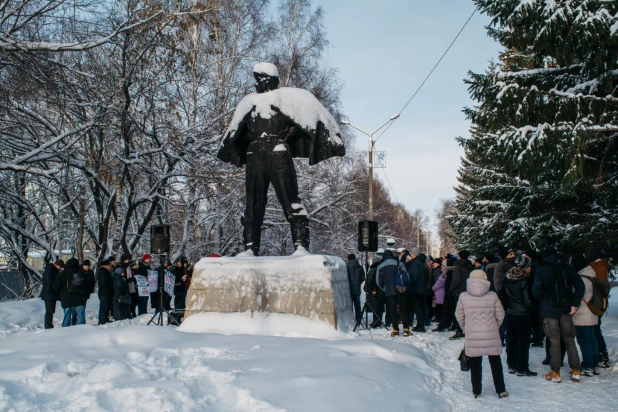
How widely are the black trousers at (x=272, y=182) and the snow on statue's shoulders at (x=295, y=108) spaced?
0.41 metres

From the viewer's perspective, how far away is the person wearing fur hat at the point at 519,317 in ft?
24.9

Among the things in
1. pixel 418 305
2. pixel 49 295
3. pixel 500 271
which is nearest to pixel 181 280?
pixel 49 295

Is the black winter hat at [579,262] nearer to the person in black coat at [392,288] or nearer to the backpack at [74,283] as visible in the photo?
the person in black coat at [392,288]

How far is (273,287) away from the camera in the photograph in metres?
7.98

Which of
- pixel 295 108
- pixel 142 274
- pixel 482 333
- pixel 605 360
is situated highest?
pixel 295 108

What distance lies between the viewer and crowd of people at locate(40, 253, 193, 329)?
12.1 metres

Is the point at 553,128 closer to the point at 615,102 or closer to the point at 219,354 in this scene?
the point at 615,102

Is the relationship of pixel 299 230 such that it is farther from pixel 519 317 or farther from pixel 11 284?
pixel 11 284

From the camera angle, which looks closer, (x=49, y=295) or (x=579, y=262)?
(x=579, y=262)

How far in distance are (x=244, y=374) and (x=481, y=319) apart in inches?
108

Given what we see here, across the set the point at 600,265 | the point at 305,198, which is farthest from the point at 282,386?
the point at 305,198

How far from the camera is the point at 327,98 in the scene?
2655 cm

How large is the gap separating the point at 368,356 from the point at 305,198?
19342 millimetres

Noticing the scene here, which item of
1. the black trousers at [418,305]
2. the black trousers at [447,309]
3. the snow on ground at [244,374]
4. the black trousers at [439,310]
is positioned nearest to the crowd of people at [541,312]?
the snow on ground at [244,374]
